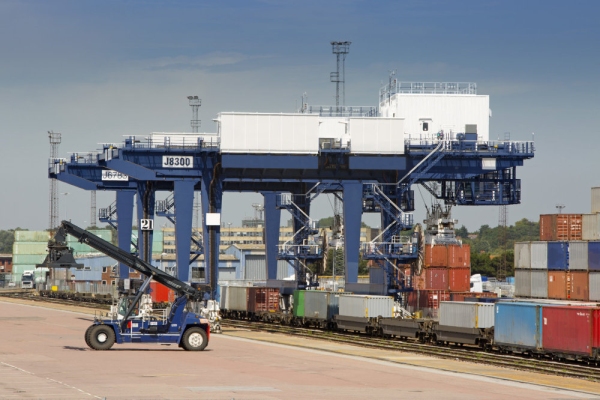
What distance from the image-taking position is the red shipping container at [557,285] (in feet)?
234

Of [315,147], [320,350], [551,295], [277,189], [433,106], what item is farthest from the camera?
[277,189]

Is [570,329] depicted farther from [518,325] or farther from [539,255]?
[539,255]

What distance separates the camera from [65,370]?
37.0 meters

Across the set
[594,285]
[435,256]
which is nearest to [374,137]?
[435,256]

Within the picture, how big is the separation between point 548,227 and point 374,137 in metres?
15.2

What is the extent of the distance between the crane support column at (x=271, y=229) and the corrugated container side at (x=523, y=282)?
2833cm

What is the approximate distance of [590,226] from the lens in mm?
69938

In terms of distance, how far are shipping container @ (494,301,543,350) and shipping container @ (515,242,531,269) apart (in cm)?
2412

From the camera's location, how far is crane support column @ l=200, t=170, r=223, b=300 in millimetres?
79875

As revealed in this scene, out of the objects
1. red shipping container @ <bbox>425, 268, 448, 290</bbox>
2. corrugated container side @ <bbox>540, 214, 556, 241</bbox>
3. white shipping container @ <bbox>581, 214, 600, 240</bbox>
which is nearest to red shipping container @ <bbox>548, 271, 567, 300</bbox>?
corrugated container side @ <bbox>540, 214, 556, 241</bbox>

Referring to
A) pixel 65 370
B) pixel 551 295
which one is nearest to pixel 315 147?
pixel 551 295

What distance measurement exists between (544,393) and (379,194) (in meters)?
47.9

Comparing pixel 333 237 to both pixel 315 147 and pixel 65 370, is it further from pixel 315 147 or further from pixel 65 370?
pixel 65 370

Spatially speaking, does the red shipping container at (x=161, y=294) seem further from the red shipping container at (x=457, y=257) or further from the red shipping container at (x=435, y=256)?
the red shipping container at (x=457, y=257)
